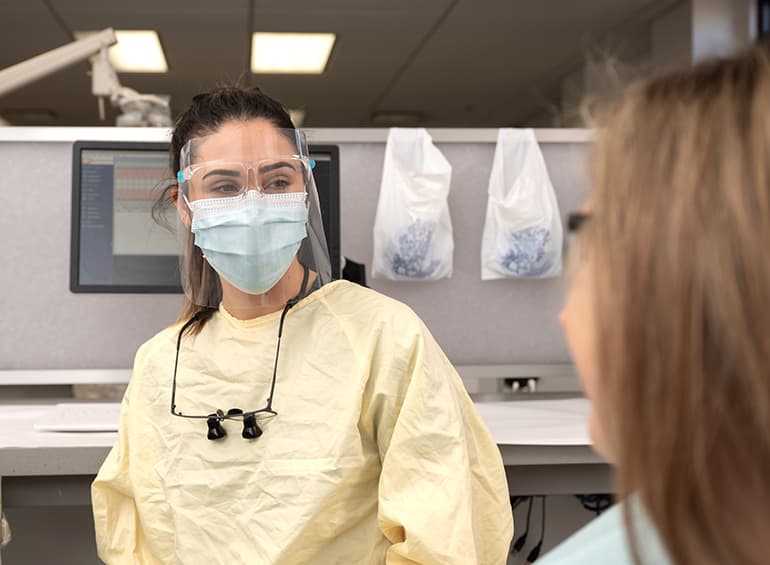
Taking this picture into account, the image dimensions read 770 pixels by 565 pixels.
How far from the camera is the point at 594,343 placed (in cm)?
41

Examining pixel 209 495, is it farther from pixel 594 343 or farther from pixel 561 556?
pixel 594 343

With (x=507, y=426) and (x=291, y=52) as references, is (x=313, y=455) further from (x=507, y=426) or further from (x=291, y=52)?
(x=291, y=52)

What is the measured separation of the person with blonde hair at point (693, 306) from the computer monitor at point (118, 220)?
1.22 metres

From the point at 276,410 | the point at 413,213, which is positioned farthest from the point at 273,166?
the point at 413,213

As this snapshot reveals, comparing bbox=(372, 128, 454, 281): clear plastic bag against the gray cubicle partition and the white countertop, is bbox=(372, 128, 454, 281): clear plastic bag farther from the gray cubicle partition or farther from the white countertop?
the white countertop

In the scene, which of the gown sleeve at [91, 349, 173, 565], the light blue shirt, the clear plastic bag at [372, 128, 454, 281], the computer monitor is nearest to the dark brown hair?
the gown sleeve at [91, 349, 173, 565]

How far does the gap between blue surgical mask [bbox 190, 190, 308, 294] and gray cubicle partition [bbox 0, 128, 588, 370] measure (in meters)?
0.54

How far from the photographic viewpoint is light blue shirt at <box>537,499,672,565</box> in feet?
1.45

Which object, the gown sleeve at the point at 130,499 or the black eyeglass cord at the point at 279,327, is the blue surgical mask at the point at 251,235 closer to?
the black eyeglass cord at the point at 279,327

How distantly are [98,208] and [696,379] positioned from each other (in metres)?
1.33

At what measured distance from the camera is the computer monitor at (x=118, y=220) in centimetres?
152

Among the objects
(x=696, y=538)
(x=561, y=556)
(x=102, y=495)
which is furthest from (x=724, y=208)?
(x=102, y=495)

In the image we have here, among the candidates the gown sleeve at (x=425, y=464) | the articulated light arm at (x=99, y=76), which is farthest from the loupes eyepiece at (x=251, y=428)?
the articulated light arm at (x=99, y=76)

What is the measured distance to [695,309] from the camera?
35 centimetres
